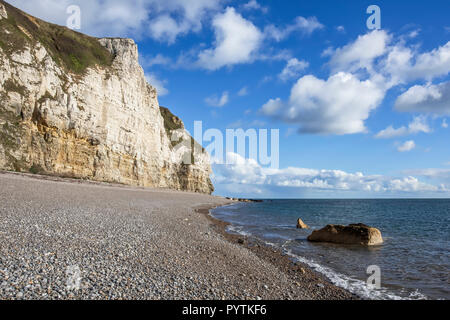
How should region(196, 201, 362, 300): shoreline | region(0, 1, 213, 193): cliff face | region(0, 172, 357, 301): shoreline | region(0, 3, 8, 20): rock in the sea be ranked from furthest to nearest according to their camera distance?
1. region(0, 3, 8, 20): rock in the sea
2. region(0, 1, 213, 193): cliff face
3. region(196, 201, 362, 300): shoreline
4. region(0, 172, 357, 301): shoreline

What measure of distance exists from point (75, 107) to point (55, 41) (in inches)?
702

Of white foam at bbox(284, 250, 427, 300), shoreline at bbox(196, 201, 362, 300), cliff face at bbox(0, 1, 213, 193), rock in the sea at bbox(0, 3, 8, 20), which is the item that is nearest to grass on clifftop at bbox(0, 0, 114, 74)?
cliff face at bbox(0, 1, 213, 193)

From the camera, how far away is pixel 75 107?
4334cm

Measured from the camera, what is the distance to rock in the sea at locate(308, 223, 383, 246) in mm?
15953

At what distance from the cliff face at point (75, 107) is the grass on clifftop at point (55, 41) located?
0.47ft

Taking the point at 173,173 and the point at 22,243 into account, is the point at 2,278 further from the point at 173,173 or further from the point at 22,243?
the point at 173,173

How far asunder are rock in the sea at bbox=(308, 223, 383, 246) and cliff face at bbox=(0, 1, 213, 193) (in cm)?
3887

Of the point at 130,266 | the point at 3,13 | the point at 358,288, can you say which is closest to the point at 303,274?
the point at 358,288

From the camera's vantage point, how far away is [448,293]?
844 centimetres

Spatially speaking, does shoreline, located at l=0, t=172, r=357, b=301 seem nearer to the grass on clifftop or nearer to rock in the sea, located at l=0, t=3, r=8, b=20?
the grass on clifftop

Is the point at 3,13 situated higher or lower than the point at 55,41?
lower

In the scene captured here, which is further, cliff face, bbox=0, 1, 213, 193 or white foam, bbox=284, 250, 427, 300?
cliff face, bbox=0, 1, 213, 193

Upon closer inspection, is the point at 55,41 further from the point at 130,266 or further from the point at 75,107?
the point at 130,266
